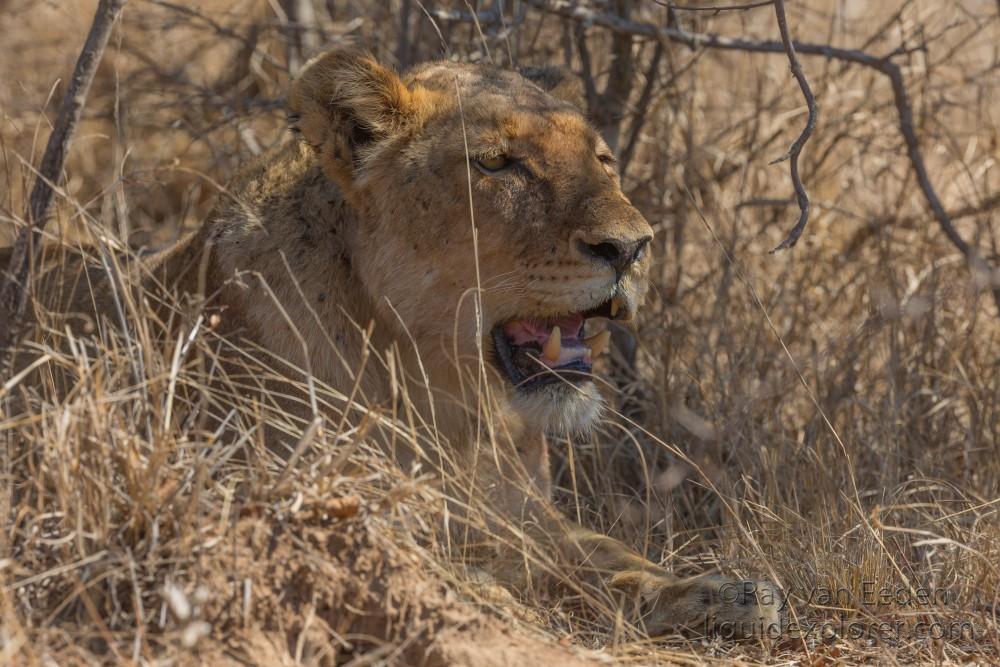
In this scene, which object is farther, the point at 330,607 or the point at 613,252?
the point at 613,252

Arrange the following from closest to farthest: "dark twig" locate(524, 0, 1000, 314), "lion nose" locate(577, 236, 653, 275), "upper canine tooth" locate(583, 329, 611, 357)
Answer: "lion nose" locate(577, 236, 653, 275) < "upper canine tooth" locate(583, 329, 611, 357) < "dark twig" locate(524, 0, 1000, 314)

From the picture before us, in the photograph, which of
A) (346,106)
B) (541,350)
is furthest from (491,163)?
(541,350)

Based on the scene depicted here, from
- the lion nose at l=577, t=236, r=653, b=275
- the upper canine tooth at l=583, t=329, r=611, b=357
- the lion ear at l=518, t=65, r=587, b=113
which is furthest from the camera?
the lion ear at l=518, t=65, r=587, b=113

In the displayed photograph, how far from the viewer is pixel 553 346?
3.58 metres

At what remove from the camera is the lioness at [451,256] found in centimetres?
348

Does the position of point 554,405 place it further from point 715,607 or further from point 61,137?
point 61,137

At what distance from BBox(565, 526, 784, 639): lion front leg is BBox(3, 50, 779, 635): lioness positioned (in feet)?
0.05

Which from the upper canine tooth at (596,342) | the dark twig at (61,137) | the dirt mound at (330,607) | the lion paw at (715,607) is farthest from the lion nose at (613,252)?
the dark twig at (61,137)

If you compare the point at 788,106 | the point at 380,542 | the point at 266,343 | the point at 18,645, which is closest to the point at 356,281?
the point at 266,343

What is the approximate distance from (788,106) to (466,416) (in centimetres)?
330

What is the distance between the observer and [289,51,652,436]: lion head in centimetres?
348

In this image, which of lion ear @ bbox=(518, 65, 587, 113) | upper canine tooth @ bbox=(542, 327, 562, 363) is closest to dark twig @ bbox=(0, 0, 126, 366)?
lion ear @ bbox=(518, 65, 587, 113)

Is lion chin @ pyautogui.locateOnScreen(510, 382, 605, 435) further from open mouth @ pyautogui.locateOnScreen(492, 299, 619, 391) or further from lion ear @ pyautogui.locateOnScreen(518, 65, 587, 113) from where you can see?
lion ear @ pyautogui.locateOnScreen(518, 65, 587, 113)

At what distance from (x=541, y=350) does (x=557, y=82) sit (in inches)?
42.5
